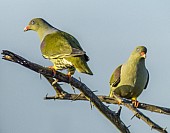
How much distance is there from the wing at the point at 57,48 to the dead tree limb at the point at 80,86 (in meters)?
1.56

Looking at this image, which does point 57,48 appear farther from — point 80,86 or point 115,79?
point 80,86

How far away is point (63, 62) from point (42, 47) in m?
0.95

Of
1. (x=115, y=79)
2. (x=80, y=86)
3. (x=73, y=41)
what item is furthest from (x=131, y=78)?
(x=80, y=86)

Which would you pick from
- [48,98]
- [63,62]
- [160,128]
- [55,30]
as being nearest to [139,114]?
[160,128]

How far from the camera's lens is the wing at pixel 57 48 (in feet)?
21.8

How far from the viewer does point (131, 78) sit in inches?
295

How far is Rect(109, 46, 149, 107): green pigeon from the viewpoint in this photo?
24.4 ft

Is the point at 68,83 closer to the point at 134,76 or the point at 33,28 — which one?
the point at 134,76

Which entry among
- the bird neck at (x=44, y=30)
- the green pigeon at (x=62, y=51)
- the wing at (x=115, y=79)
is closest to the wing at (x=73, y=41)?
the green pigeon at (x=62, y=51)

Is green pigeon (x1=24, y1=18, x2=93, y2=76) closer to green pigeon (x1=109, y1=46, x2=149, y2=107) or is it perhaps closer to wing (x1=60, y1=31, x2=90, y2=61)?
wing (x1=60, y1=31, x2=90, y2=61)

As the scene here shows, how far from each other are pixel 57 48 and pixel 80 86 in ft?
7.78

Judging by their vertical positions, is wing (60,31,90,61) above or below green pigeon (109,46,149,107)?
above

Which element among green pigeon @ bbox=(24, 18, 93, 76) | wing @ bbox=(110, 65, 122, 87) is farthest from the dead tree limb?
wing @ bbox=(110, 65, 122, 87)

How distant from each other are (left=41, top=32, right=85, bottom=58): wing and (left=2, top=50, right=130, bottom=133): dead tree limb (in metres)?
1.56
